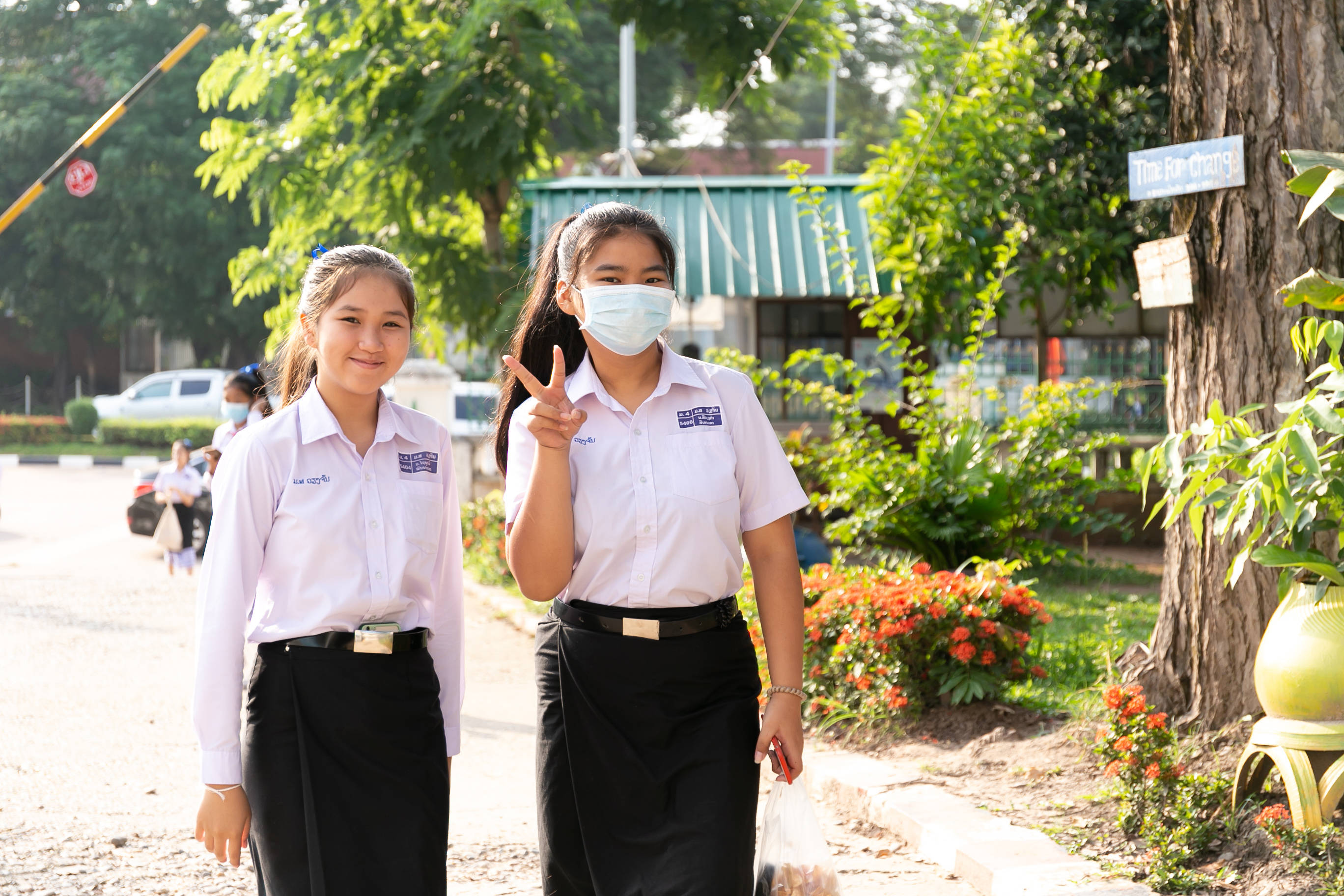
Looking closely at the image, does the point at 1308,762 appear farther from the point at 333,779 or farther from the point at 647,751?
the point at 333,779

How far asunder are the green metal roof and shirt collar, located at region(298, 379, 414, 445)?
9.79 m

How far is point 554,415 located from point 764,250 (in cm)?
1106

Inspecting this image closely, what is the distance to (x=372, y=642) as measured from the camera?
2.64 metres

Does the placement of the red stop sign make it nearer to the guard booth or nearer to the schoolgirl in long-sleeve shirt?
the guard booth

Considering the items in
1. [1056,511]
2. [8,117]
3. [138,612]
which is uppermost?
[8,117]

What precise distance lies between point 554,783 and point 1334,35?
343cm

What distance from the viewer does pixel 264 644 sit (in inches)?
104

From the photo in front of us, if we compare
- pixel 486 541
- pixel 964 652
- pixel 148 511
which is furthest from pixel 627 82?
pixel 964 652

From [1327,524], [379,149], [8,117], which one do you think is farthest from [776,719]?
[8,117]

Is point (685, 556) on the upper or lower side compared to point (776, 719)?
upper

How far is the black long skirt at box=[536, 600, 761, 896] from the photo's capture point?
2637 mm

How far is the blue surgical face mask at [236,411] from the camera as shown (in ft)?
27.5

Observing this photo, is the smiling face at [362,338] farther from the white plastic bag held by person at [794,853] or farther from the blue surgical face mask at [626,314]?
the white plastic bag held by person at [794,853]

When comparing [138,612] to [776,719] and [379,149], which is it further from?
[776,719]
